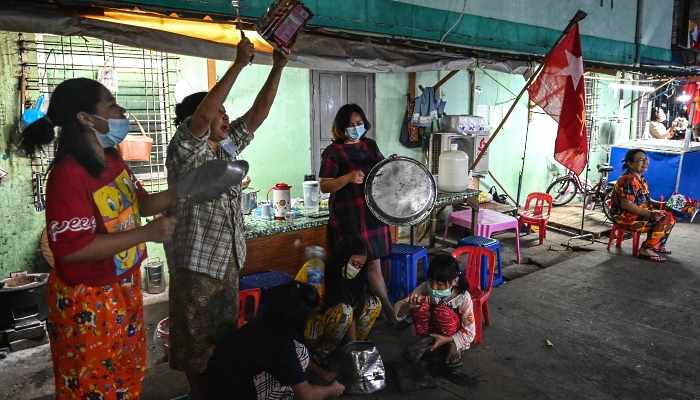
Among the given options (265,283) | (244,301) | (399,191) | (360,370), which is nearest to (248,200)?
(265,283)

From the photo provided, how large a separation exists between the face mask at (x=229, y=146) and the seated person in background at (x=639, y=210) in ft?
18.0

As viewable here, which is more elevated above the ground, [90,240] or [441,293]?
[90,240]

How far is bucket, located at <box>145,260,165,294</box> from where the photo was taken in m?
5.62

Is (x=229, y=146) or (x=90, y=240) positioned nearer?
(x=90, y=240)

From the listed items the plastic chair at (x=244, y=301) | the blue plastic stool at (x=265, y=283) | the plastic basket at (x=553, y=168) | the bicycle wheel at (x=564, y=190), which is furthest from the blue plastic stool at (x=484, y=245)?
the plastic basket at (x=553, y=168)

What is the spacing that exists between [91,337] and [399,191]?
2668mm

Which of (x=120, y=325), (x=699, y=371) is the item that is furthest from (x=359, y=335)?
(x=699, y=371)

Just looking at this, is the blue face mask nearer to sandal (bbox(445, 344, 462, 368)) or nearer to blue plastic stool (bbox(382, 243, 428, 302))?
sandal (bbox(445, 344, 462, 368))

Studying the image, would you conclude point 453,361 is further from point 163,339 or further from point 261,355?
point 163,339

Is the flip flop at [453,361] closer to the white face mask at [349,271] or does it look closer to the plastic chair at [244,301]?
the white face mask at [349,271]

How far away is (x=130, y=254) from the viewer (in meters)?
2.05

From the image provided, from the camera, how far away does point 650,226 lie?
21.0 feet

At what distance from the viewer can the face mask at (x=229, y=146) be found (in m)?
2.55

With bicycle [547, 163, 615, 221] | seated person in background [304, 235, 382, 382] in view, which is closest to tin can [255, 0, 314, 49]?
seated person in background [304, 235, 382, 382]
